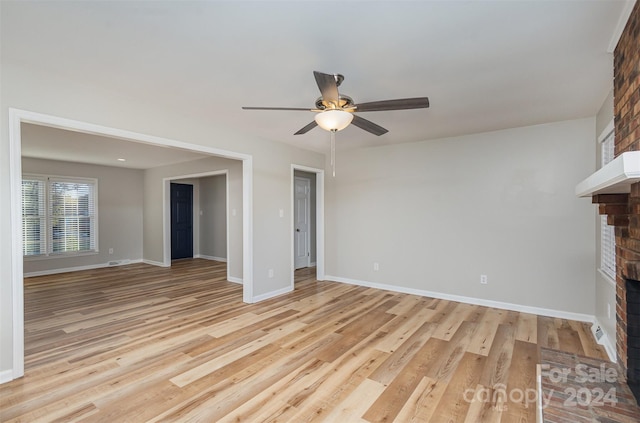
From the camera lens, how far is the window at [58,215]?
6312mm

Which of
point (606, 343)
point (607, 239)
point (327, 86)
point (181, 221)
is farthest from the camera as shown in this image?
point (181, 221)

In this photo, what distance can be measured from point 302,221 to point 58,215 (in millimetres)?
5341

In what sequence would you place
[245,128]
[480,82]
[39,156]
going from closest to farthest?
[480,82] < [245,128] < [39,156]

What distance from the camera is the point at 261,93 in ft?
9.52

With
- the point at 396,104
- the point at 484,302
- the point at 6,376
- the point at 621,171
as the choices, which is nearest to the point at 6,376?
the point at 6,376

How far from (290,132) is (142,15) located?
2.59 m

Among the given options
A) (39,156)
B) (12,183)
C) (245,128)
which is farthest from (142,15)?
(39,156)

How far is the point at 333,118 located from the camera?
7.60 feet

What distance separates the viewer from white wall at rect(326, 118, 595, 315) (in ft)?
12.3

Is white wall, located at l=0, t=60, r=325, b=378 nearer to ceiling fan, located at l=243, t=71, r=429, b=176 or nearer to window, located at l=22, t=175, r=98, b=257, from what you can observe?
ceiling fan, located at l=243, t=71, r=429, b=176

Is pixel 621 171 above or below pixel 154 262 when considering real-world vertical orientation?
above

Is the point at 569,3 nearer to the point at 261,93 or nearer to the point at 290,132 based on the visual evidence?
the point at 261,93

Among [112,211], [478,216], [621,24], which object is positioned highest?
[621,24]

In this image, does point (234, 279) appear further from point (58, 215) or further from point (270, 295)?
point (58, 215)
